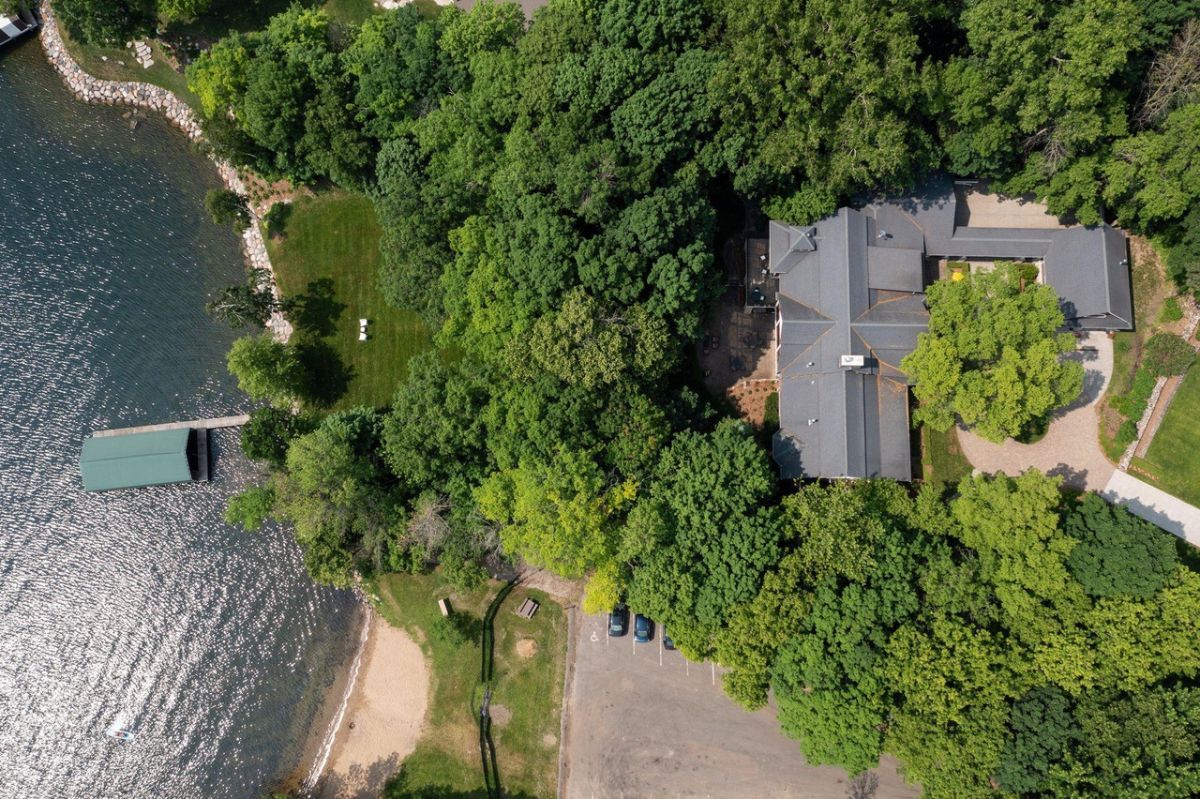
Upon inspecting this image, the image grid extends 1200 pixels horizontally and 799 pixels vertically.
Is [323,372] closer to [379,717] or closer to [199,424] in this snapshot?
[199,424]

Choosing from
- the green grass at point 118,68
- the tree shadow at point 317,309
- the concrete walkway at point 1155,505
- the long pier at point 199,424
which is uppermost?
the green grass at point 118,68

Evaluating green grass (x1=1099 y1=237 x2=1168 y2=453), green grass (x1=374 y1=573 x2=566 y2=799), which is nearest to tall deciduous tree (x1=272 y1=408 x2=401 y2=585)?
green grass (x1=374 y1=573 x2=566 y2=799)

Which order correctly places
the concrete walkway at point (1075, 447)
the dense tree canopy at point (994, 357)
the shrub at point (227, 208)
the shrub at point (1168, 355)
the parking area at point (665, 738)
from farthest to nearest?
1. the shrub at point (227, 208)
2. the parking area at point (665, 738)
3. the concrete walkway at point (1075, 447)
4. the shrub at point (1168, 355)
5. the dense tree canopy at point (994, 357)

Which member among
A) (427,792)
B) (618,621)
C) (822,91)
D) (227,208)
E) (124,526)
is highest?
(822,91)

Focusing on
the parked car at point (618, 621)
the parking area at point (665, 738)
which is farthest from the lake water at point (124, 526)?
the parked car at point (618, 621)

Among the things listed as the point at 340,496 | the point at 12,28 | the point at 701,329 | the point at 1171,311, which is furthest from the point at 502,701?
the point at 12,28

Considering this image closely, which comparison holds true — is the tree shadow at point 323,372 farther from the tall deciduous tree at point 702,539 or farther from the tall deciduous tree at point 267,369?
the tall deciduous tree at point 702,539

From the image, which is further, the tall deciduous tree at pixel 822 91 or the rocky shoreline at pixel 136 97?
the rocky shoreline at pixel 136 97
